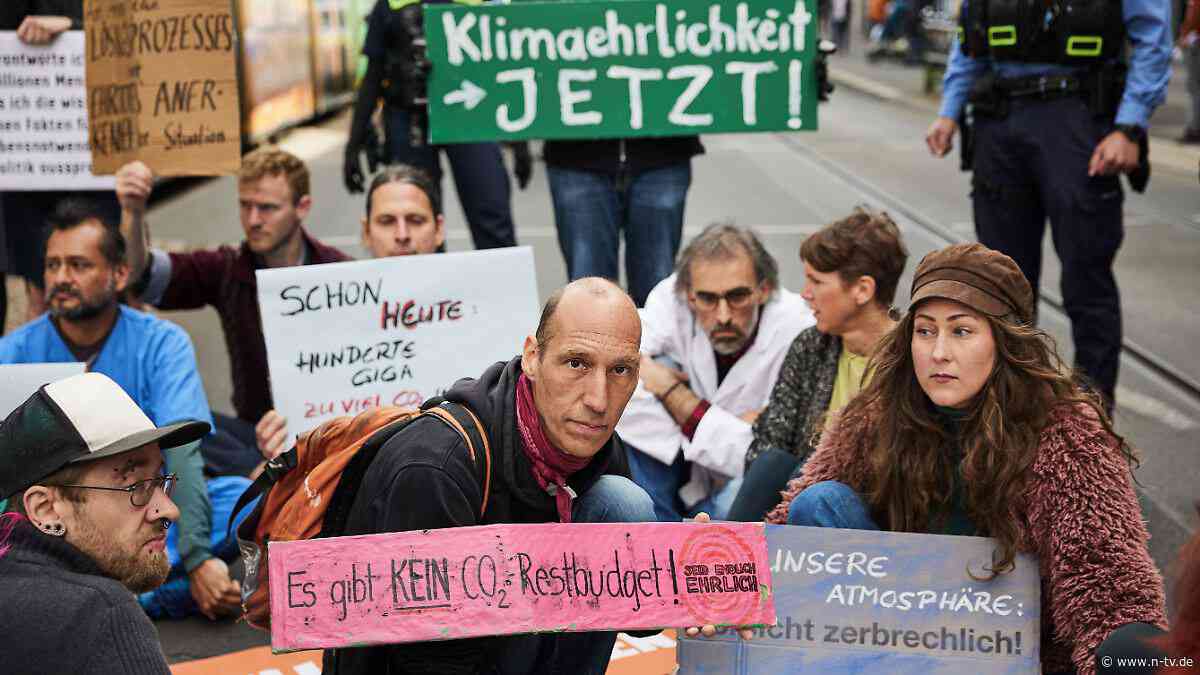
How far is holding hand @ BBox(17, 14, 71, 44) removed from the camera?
505cm

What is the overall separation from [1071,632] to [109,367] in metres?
2.77

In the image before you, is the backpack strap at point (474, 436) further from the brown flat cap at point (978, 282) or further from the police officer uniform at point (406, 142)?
the police officer uniform at point (406, 142)

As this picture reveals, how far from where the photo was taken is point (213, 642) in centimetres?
402

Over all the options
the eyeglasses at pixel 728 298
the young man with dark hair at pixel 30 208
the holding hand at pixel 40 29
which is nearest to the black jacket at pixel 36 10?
the young man with dark hair at pixel 30 208

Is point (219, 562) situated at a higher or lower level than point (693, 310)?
lower

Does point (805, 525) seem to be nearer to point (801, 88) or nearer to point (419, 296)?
point (419, 296)

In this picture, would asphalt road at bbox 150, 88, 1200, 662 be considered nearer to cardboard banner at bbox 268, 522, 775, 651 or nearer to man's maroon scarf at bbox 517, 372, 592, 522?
man's maroon scarf at bbox 517, 372, 592, 522

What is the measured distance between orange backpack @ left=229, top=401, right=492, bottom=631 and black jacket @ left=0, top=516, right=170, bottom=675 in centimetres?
50

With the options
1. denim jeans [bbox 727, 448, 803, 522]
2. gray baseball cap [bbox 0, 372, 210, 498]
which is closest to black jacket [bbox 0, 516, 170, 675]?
gray baseball cap [bbox 0, 372, 210, 498]

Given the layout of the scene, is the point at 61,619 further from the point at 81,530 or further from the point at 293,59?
the point at 293,59

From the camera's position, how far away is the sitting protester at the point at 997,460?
9.42 ft

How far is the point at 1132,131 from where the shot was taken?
4.92m

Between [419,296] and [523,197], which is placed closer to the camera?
[419,296]

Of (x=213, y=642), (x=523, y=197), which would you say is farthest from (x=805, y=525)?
(x=523, y=197)
